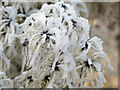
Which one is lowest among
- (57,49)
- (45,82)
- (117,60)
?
(117,60)

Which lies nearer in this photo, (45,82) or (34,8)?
(45,82)

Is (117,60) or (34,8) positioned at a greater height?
(34,8)

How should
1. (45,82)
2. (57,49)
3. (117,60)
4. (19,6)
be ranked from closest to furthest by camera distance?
(57,49) < (45,82) < (19,6) < (117,60)

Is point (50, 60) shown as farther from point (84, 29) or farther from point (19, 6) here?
point (19, 6)

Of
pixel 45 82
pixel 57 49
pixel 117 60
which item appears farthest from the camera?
pixel 117 60

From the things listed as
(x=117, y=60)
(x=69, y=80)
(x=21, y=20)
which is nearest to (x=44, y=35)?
(x=69, y=80)
